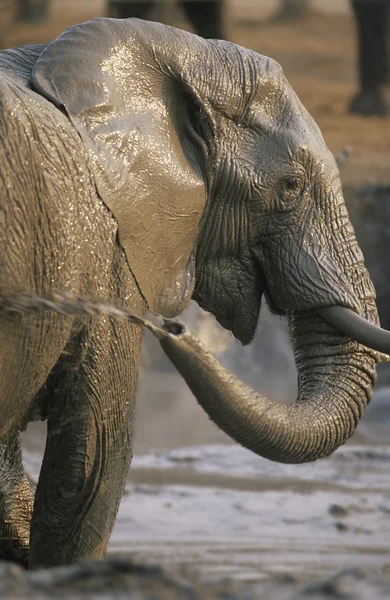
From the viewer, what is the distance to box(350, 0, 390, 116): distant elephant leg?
13.7m

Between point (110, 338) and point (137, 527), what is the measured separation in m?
1.80

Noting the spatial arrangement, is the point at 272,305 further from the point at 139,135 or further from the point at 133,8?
the point at 133,8

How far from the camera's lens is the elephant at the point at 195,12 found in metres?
12.8

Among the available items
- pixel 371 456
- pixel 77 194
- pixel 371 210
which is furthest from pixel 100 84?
pixel 371 210

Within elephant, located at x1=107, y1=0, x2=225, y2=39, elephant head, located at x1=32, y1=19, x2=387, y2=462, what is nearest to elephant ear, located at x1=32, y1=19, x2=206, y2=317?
elephant head, located at x1=32, y1=19, x2=387, y2=462

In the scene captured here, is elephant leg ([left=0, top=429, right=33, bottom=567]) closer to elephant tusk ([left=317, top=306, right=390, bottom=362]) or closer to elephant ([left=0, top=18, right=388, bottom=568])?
elephant ([left=0, top=18, right=388, bottom=568])

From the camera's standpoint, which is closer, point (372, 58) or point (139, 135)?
point (139, 135)

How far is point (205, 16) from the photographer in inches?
527

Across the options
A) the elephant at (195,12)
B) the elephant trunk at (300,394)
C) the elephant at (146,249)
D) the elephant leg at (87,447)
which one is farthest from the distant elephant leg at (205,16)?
the elephant leg at (87,447)

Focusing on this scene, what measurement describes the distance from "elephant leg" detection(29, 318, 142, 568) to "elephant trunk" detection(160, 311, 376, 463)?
0.93ft

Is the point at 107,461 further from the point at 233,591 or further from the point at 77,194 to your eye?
the point at 233,591

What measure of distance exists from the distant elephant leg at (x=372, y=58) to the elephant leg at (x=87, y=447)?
35.4 feet

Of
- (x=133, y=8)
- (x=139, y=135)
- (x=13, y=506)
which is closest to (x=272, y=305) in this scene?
(x=139, y=135)

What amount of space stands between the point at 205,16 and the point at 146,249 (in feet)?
34.1
